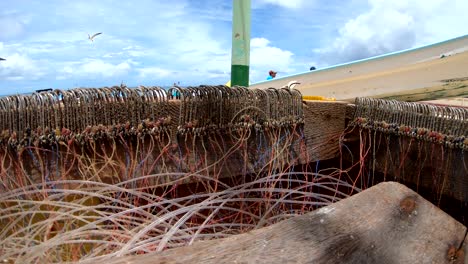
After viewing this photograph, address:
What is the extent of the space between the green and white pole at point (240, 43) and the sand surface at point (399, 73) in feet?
4.23

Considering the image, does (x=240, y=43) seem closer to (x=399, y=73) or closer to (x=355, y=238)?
(x=355, y=238)

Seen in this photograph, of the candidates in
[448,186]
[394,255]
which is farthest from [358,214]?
[448,186]

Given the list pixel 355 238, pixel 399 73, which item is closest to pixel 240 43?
pixel 355 238

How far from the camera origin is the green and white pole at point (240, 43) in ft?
7.11

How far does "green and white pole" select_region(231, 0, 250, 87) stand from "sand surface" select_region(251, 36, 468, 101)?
129 cm

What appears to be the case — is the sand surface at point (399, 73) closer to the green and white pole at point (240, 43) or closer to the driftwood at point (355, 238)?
the green and white pole at point (240, 43)

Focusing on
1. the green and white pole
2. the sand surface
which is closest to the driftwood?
the green and white pole

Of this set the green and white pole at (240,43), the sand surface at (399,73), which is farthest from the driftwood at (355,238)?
the sand surface at (399,73)

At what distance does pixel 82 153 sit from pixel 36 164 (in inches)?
5.6

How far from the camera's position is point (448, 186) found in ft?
5.93

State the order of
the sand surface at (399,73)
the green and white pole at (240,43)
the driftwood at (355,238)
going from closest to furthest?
the driftwood at (355,238) < the green and white pole at (240,43) < the sand surface at (399,73)

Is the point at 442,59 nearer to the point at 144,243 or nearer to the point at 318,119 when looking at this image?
the point at 318,119

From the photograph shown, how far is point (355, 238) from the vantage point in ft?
2.95

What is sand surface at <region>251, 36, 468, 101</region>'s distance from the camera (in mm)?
3366
